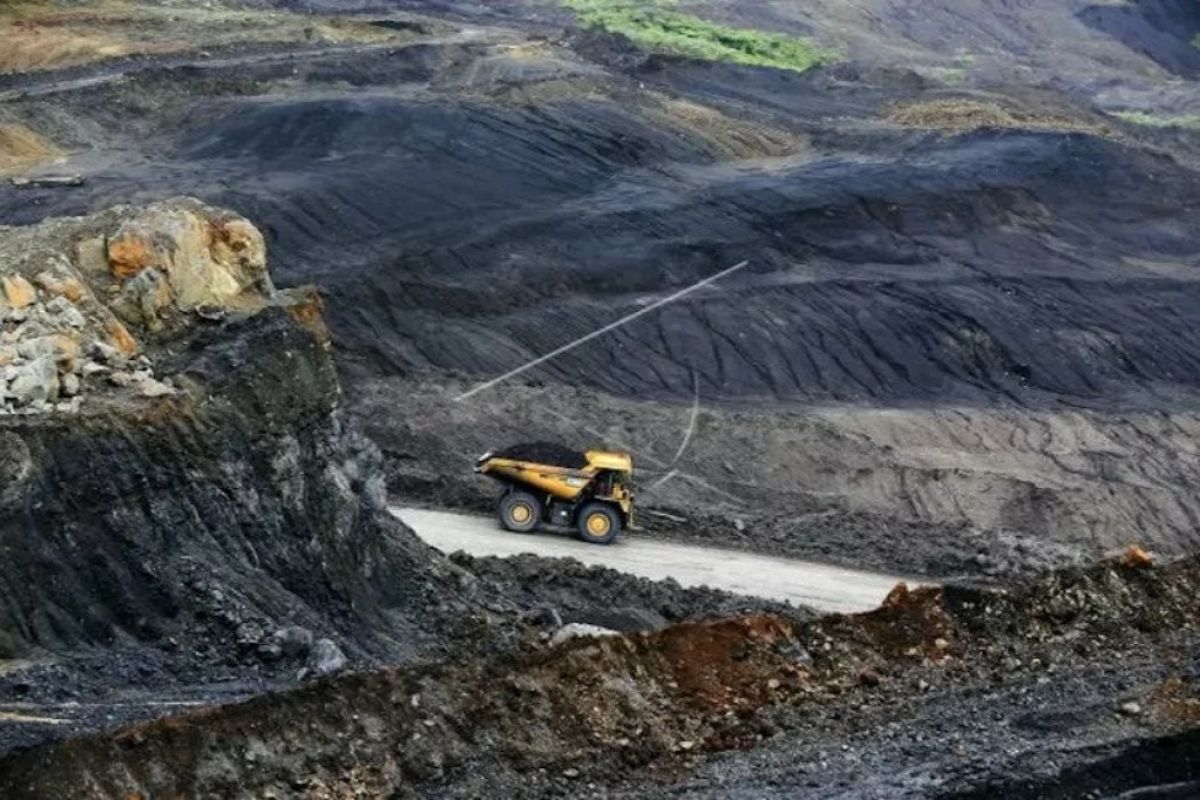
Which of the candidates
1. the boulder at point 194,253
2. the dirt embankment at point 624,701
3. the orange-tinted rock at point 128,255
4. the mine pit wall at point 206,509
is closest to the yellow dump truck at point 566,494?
the mine pit wall at point 206,509

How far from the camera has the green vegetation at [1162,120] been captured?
2217 inches

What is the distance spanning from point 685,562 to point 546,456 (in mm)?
2261

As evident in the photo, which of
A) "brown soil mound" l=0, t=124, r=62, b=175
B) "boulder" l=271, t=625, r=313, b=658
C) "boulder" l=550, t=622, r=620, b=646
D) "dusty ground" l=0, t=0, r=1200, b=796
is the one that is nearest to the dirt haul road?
"dusty ground" l=0, t=0, r=1200, b=796

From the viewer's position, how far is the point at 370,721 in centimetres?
1308

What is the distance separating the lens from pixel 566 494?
23.4 metres

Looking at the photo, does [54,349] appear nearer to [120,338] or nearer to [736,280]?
[120,338]

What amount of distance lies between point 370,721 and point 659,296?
2087 cm

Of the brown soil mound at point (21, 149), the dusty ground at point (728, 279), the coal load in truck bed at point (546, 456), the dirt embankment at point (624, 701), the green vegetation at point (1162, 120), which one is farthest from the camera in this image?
the green vegetation at point (1162, 120)

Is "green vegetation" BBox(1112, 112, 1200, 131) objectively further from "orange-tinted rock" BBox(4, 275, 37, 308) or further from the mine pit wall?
"orange-tinted rock" BBox(4, 275, 37, 308)

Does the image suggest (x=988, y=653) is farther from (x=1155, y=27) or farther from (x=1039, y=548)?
(x=1155, y=27)

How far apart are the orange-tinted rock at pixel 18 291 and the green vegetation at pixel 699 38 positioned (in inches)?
1503

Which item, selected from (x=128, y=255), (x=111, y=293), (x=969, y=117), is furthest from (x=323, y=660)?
(x=969, y=117)

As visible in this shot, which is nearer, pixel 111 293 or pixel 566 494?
pixel 111 293

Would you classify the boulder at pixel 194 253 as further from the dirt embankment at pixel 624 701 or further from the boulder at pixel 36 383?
the dirt embankment at pixel 624 701
